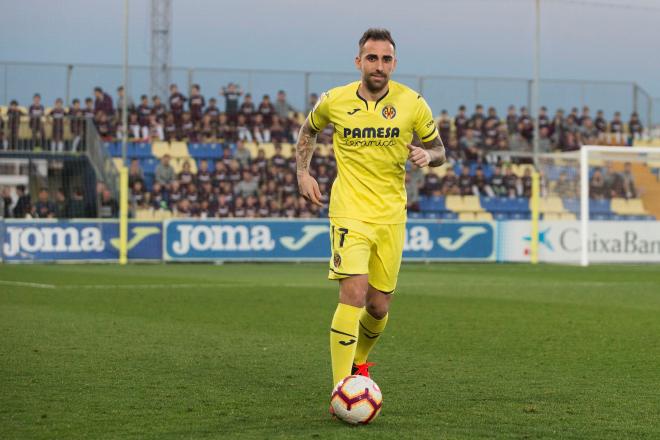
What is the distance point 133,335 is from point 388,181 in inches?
184

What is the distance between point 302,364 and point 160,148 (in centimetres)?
2511

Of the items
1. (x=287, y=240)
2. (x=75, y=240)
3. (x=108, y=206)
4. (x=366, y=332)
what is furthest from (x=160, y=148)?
(x=366, y=332)

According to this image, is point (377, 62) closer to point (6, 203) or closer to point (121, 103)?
point (6, 203)

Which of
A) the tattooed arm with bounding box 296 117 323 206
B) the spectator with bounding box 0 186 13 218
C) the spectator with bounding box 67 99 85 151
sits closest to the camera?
the tattooed arm with bounding box 296 117 323 206

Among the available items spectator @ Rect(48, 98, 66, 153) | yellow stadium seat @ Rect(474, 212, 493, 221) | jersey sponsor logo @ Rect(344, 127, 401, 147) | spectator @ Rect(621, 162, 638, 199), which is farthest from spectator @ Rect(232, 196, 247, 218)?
jersey sponsor logo @ Rect(344, 127, 401, 147)

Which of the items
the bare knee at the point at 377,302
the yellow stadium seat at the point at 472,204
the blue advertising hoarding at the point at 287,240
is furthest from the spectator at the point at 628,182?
the bare knee at the point at 377,302

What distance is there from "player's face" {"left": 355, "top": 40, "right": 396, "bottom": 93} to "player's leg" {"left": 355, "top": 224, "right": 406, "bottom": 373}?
0.87m

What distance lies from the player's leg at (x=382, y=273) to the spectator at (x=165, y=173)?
23.1 meters

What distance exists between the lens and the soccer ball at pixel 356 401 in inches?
234

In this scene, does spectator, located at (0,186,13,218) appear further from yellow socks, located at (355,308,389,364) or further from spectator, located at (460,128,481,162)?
yellow socks, located at (355,308,389,364)

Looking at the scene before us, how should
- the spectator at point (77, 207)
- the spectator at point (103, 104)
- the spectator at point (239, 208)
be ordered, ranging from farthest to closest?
1. the spectator at point (103, 104)
2. the spectator at point (239, 208)
3. the spectator at point (77, 207)

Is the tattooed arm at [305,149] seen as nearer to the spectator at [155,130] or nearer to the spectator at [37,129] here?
the spectator at [37,129]

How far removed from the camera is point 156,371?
8047 millimetres

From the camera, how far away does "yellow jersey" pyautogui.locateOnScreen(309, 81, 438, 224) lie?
668 cm
